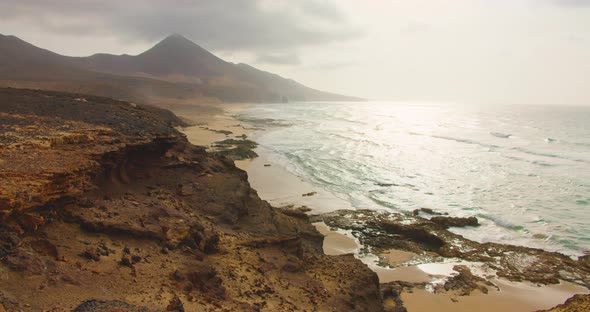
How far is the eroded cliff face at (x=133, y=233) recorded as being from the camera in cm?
468

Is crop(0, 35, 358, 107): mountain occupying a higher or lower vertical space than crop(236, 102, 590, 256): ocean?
higher

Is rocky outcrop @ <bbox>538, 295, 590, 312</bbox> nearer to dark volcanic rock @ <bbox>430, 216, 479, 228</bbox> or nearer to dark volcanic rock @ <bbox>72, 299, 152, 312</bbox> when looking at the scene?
dark volcanic rock @ <bbox>72, 299, 152, 312</bbox>

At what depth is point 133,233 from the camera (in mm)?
6172

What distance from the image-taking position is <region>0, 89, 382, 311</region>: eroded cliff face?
15.4ft

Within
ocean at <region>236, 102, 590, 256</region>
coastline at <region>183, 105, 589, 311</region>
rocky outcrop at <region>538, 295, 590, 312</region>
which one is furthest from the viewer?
ocean at <region>236, 102, 590, 256</region>

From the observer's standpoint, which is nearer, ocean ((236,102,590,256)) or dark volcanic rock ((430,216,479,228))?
dark volcanic rock ((430,216,479,228))

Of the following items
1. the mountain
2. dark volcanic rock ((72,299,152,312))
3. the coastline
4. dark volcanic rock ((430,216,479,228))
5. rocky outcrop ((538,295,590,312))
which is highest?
the mountain

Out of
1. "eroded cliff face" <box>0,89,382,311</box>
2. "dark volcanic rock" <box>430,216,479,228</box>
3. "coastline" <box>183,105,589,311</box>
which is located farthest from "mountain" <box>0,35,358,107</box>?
"dark volcanic rock" <box>430,216,479,228</box>

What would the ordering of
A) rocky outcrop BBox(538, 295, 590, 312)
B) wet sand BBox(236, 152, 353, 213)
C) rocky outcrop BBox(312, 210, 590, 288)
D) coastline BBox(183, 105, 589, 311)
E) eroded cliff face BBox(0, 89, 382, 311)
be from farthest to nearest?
wet sand BBox(236, 152, 353, 213)
rocky outcrop BBox(312, 210, 590, 288)
coastline BBox(183, 105, 589, 311)
rocky outcrop BBox(538, 295, 590, 312)
eroded cliff face BBox(0, 89, 382, 311)

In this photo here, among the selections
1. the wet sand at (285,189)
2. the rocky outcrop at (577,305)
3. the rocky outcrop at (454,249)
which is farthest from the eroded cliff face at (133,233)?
the wet sand at (285,189)

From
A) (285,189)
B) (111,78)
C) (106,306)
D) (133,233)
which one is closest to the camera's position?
(106,306)

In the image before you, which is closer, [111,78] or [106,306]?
[106,306]

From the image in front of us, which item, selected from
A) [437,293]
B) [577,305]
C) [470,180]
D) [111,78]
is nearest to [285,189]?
[437,293]

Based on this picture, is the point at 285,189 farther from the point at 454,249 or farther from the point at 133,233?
the point at 133,233
